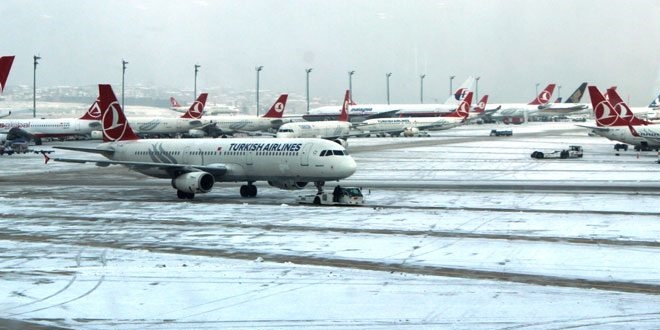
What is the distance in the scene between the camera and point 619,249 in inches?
1192

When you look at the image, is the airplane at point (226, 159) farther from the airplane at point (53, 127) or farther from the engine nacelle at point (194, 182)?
the airplane at point (53, 127)

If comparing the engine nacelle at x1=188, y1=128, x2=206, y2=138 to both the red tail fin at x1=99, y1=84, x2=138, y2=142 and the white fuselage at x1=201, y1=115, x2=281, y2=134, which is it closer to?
the white fuselage at x1=201, y1=115, x2=281, y2=134

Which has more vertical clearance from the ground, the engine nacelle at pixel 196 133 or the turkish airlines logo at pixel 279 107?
the turkish airlines logo at pixel 279 107

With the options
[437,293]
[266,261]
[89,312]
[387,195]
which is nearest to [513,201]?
[387,195]

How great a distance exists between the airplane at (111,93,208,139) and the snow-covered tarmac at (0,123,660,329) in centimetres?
8724

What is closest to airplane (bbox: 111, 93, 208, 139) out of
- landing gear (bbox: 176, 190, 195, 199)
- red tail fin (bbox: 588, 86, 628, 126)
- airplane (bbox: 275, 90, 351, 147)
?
airplane (bbox: 275, 90, 351, 147)

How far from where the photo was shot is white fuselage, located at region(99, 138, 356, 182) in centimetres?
4794

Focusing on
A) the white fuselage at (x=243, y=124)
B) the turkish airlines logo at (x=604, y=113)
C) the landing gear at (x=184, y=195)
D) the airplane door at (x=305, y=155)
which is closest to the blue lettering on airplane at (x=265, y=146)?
the airplane door at (x=305, y=155)

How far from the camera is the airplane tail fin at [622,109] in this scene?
91062 mm

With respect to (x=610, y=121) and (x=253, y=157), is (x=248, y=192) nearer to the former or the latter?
(x=253, y=157)

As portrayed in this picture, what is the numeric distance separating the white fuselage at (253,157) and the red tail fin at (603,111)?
51.8 m

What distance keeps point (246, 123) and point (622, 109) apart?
238 ft

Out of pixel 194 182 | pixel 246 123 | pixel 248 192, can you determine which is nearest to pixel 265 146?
pixel 248 192

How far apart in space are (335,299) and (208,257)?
8.48 meters
